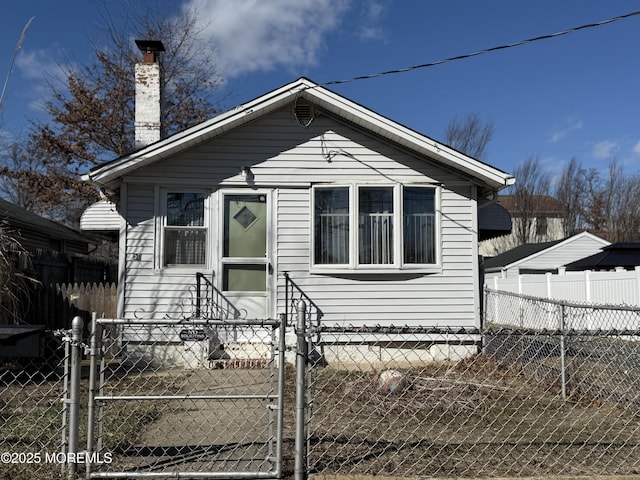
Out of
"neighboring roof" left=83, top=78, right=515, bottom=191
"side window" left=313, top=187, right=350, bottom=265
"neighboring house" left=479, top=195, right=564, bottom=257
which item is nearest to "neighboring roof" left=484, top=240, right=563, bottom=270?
"neighboring house" left=479, top=195, right=564, bottom=257

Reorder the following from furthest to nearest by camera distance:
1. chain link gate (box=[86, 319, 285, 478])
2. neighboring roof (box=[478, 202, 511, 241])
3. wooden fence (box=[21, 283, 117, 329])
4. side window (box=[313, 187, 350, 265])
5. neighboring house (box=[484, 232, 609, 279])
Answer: neighboring house (box=[484, 232, 609, 279]), neighboring roof (box=[478, 202, 511, 241]), wooden fence (box=[21, 283, 117, 329]), side window (box=[313, 187, 350, 265]), chain link gate (box=[86, 319, 285, 478])

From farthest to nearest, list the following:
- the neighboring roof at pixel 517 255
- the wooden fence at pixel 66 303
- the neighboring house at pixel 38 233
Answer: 1. the neighboring roof at pixel 517 255
2. the neighboring house at pixel 38 233
3. the wooden fence at pixel 66 303

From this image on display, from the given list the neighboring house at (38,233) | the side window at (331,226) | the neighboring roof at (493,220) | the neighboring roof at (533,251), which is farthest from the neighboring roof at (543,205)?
the side window at (331,226)

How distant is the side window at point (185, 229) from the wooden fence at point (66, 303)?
2622 millimetres

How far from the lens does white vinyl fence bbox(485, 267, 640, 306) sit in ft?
42.9

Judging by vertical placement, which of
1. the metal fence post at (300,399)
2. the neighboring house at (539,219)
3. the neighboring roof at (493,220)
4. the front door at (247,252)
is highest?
the neighboring house at (539,219)

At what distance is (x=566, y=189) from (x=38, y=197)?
1495 inches

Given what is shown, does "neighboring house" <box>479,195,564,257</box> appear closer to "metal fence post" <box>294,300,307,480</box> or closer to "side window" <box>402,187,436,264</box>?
"side window" <box>402,187,436,264</box>

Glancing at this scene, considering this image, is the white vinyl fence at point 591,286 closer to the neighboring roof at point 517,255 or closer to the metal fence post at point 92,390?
the neighboring roof at point 517,255

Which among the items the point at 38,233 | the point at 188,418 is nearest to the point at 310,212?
the point at 188,418

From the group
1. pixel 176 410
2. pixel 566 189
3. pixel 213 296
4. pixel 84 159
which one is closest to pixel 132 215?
pixel 213 296

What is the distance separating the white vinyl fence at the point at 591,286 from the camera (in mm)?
13073

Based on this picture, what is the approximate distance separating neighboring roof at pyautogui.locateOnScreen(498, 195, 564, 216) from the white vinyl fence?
81.2 ft

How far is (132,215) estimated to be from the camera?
355 inches
